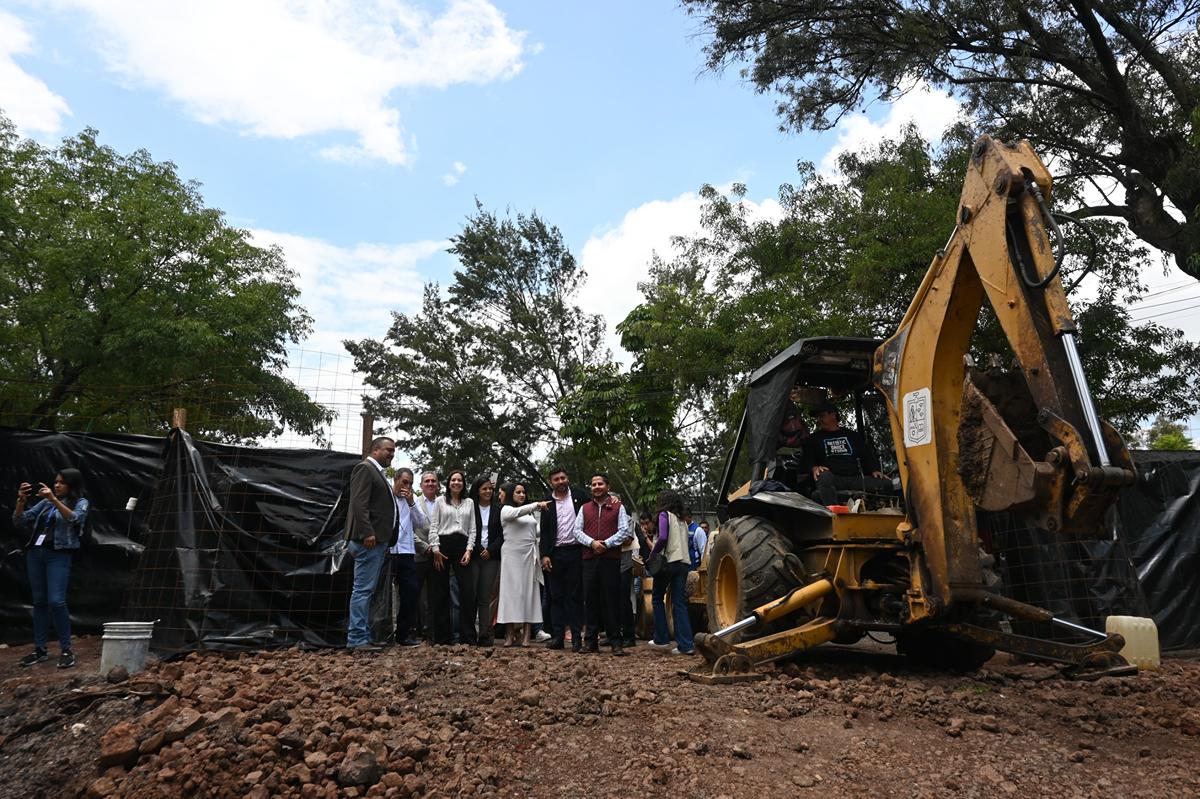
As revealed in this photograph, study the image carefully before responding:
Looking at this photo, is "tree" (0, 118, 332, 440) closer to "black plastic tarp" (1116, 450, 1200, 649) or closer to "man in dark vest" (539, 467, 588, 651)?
"man in dark vest" (539, 467, 588, 651)

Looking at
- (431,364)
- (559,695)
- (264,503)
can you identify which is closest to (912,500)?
(559,695)

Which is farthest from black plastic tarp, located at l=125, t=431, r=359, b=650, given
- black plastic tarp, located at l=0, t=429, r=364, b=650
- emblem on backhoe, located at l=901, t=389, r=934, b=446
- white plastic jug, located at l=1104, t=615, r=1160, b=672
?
white plastic jug, located at l=1104, t=615, r=1160, b=672

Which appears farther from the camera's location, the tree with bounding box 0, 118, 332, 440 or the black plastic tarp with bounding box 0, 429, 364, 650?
the tree with bounding box 0, 118, 332, 440

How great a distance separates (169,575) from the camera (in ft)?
23.4

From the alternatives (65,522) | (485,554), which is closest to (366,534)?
(485,554)

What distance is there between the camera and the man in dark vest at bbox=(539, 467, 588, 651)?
797cm

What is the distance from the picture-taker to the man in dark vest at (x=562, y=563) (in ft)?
26.1

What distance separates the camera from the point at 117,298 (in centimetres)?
1877

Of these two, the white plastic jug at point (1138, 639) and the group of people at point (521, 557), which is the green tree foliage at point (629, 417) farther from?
the white plastic jug at point (1138, 639)

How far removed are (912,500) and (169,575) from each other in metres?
5.78

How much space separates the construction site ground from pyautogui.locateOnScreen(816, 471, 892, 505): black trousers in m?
1.15

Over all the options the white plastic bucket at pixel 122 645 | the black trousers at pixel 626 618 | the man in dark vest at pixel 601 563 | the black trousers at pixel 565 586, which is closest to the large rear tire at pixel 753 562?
the man in dark vest at pixel 601 563

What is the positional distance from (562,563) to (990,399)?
14.8ft

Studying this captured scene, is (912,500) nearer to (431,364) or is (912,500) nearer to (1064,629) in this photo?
(1064,629)
